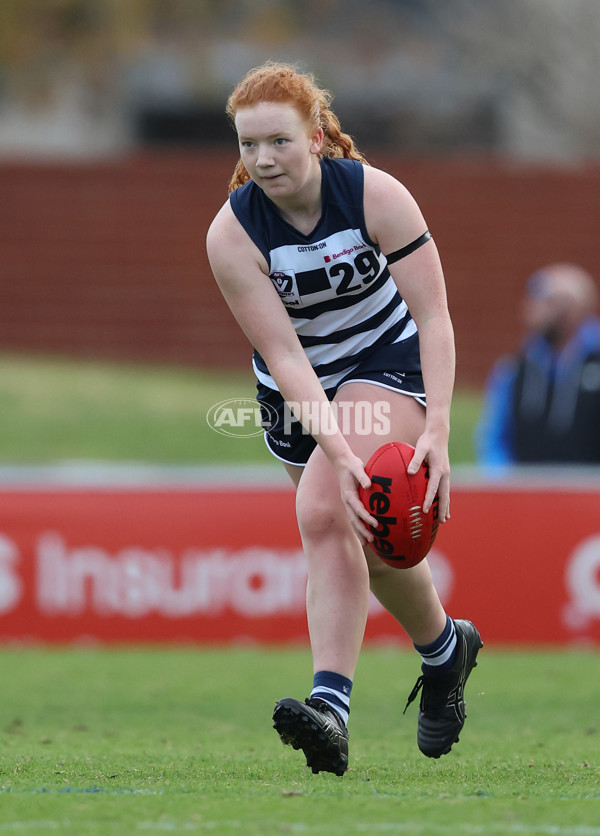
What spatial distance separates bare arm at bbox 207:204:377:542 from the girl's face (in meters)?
0.20

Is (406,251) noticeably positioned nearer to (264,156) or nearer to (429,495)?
(264,156)

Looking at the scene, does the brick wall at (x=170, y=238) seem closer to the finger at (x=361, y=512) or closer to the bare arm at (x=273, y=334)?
the bare arm at (x=273, y=334)

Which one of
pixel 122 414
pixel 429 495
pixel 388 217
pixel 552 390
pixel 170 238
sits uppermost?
pixel 388 217

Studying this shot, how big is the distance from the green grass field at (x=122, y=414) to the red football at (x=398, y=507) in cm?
1049

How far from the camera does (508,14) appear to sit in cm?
2389

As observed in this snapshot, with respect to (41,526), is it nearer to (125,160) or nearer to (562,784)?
(562,784)

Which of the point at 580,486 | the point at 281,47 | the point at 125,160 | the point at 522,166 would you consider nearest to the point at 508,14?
the point at 281,47

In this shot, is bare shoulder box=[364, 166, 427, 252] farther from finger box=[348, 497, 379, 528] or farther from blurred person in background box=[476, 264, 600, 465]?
blurred person in background box=[476, 264, 600, 465]

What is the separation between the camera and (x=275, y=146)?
4.11 meters

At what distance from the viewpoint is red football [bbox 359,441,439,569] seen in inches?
161

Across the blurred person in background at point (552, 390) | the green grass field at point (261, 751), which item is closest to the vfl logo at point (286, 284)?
the green grass field at point (261, 751)

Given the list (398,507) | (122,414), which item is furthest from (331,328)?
(122,414)

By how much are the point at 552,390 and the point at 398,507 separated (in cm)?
464

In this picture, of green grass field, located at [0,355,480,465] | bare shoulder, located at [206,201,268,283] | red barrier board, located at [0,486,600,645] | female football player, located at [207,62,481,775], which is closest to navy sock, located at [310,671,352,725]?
female football player, located at [207,62,481,775]
